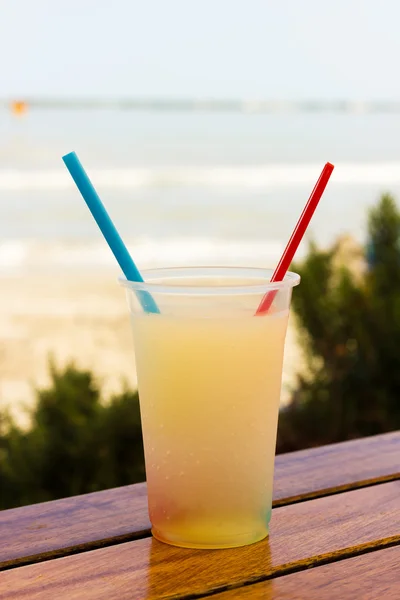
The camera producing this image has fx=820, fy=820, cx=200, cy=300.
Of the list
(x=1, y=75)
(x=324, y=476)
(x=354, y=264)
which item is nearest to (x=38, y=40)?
(x=1, y=75)

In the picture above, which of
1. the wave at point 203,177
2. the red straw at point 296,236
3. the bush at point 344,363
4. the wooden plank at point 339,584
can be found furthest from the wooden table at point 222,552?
the wave at point 203,177

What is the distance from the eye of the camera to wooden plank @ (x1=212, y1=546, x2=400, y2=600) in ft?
2.08

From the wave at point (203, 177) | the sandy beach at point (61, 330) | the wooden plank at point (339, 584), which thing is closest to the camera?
the wooden plank at point (339, 584)

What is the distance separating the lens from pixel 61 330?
4.84 m

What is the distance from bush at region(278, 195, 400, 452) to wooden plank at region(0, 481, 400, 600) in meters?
1.75

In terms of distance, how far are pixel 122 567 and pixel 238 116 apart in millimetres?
19275

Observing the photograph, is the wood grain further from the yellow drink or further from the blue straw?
the blue straw

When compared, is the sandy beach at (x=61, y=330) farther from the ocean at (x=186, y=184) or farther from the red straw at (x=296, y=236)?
the red straw at (x=296, y=236)

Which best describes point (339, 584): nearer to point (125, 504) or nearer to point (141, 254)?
point (125, 504)

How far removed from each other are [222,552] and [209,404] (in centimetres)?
13

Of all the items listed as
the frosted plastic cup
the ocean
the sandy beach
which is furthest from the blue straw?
the sandy beach

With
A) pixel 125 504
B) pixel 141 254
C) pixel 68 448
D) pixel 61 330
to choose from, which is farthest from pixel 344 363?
pixel 141 254

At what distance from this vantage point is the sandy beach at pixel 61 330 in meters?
4.07

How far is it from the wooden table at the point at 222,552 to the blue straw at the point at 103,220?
0.72 ft
